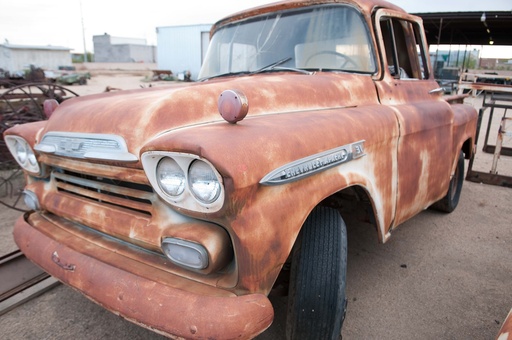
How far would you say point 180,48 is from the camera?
30188mm

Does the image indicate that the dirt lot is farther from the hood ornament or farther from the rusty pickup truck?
the hood ornament

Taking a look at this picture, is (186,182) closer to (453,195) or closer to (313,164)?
(313,164)

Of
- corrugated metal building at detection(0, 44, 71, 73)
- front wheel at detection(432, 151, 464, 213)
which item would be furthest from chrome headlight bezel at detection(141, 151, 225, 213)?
corrugated metal building at detection(0, 44, 71, 73)

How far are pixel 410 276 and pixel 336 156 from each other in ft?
5.19

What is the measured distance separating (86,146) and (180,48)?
99.2 feet

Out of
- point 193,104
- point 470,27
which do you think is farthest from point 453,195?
point 470,27

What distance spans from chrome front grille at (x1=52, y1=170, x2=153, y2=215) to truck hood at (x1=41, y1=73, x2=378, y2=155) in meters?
0.20

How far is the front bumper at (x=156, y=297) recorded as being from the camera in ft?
4.49

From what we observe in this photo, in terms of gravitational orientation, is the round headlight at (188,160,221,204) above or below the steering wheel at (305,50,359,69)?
below

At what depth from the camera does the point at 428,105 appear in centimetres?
313

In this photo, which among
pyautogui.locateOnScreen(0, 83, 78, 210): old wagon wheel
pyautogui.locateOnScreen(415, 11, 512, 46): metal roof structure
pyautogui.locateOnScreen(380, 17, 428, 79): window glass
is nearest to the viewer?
pyautogui.locateOnScreen(380, 17, 428, 79): window glass

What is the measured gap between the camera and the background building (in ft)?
191

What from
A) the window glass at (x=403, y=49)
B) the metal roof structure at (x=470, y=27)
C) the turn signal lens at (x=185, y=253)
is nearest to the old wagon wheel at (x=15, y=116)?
the window glass at (x=403, y=49)

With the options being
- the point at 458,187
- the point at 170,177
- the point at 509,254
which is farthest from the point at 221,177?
the point at 458,187
